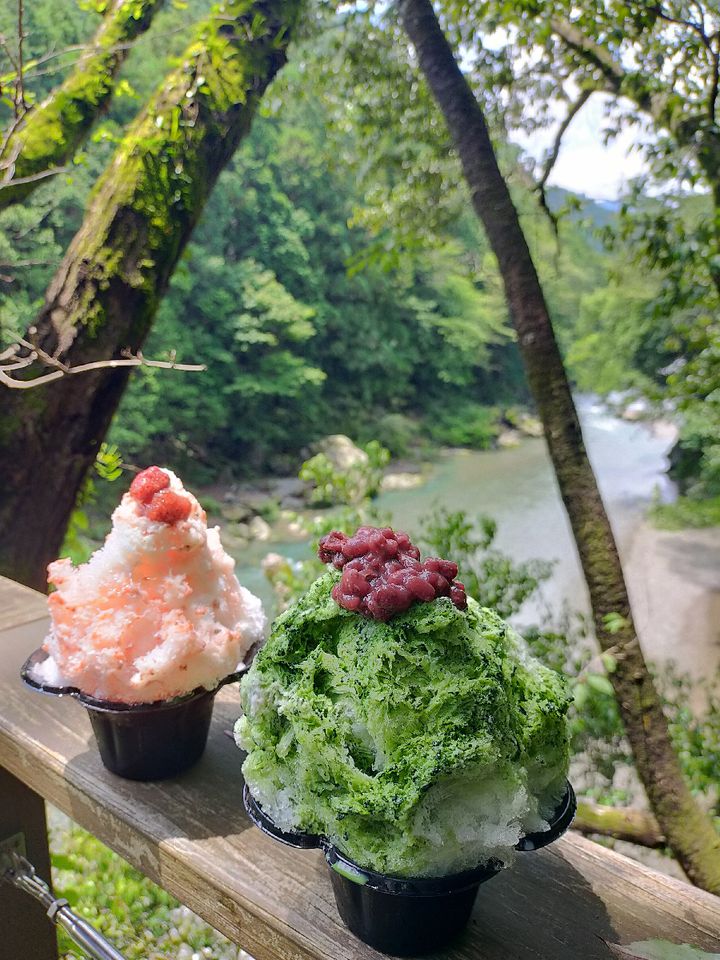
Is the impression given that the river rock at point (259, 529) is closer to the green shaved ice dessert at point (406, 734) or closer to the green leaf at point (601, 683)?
the green leaf at point (601, 683)

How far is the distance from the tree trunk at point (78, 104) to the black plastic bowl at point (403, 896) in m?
1.57

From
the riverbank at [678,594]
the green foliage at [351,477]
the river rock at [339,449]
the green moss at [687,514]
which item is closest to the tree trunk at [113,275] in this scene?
the green foliage at [351,477]

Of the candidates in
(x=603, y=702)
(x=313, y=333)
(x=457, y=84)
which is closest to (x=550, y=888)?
(x=457, y=84)

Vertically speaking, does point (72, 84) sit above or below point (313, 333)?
below

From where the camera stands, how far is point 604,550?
1468 millimetres

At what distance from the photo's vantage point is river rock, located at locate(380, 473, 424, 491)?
10.5 m

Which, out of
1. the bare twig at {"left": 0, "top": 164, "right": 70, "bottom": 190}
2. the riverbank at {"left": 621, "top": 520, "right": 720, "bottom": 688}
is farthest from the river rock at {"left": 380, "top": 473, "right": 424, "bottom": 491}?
the bare twig at {"left": 0, "top": 164, "right": 70, "bottom": 190}

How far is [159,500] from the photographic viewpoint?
0.75 m

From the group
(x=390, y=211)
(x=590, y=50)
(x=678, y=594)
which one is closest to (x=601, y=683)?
(x=590, y=50)

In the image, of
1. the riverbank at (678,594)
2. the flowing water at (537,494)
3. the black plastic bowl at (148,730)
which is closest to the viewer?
the black plastic bowl at (148,730)

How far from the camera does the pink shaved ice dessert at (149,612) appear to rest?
73 cm

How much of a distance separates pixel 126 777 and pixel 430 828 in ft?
1.38

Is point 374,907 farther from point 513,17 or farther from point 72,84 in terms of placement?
point 513,17

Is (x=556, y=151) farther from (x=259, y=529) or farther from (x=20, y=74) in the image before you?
(x=259, y=529)
